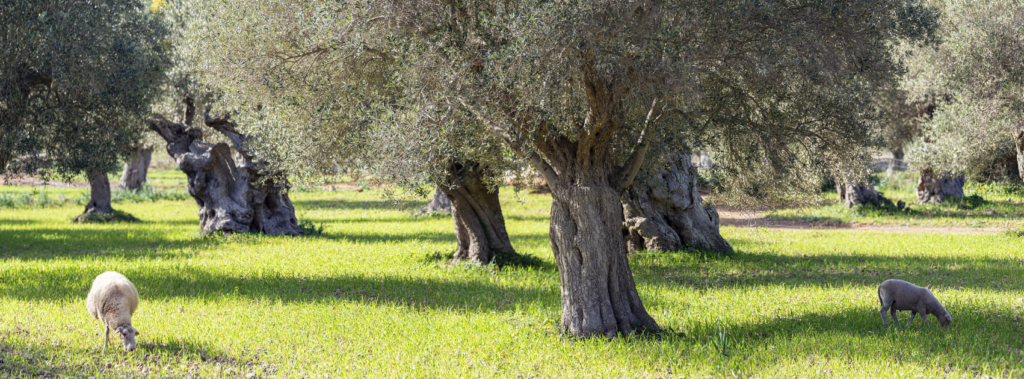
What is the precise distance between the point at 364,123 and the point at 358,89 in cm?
97

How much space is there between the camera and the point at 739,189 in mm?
10961

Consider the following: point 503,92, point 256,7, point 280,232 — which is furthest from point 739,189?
point 280,232

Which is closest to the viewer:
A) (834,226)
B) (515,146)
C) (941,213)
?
(515,146)

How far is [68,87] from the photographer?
14.7 metres

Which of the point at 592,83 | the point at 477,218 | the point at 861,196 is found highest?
the point at 592,83

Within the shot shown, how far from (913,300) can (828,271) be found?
556cm

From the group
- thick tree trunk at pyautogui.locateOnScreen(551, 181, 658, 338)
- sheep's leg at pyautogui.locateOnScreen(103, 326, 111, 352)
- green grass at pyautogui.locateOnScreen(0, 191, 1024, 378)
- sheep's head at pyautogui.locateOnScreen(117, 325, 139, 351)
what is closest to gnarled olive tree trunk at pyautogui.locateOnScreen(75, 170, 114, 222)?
green grass at pyautogui.locateOnScreen(0, 191, 1024, 378)

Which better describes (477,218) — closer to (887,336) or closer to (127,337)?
(127,337)

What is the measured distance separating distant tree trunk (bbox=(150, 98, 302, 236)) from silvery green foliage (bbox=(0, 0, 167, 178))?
373 centimetres

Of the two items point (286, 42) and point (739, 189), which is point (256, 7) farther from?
point (739, 189)

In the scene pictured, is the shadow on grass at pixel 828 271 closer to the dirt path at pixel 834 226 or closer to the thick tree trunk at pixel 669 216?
the thick tree trunk at pixel 669 216

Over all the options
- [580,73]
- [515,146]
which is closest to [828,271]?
[515,146]

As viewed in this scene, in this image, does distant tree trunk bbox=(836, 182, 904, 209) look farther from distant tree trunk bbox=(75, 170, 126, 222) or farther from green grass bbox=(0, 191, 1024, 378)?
distant tree trunk bbox=(75, 170, 126, 222)

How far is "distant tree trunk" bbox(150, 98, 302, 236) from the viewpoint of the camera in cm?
2017
